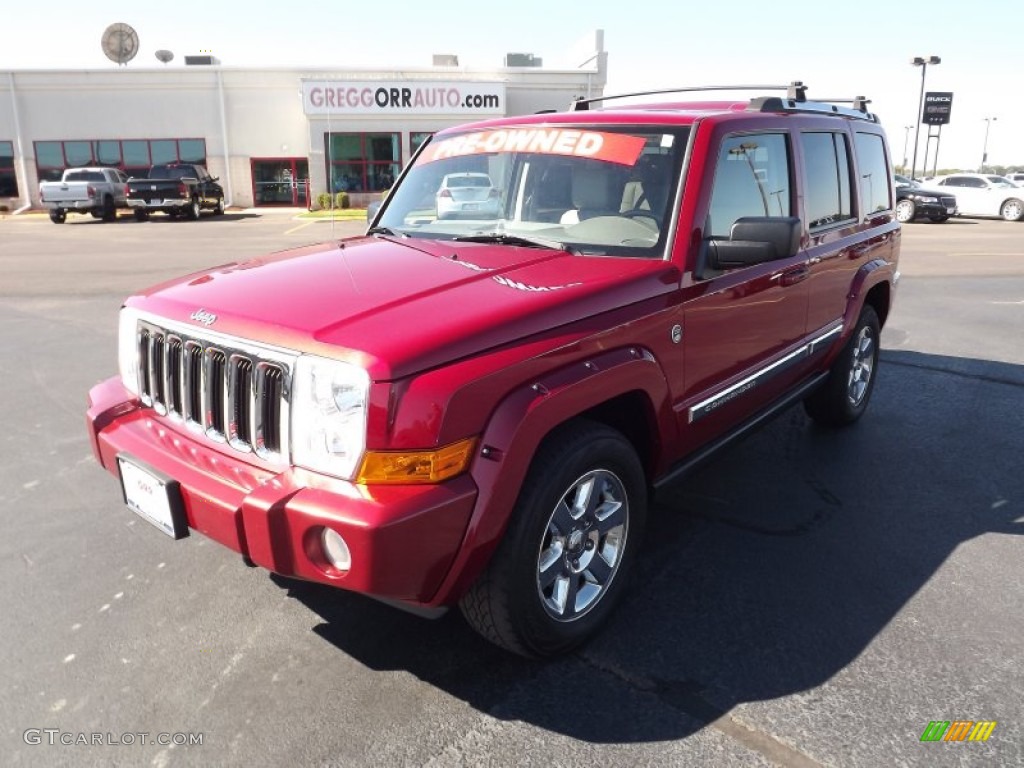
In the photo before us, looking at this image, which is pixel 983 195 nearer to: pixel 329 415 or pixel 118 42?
pixel 329 415

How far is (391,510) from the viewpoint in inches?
87.4

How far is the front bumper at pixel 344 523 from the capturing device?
2.22 metres

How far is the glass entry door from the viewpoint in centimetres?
3481

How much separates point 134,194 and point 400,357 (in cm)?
2760

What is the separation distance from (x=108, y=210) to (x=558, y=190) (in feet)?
91.9

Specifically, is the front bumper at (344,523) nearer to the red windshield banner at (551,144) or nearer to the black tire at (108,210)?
the red windshield banner at (551,144)

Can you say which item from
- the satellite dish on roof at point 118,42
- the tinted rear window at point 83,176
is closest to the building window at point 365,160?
the tinted rear window at point 83,176

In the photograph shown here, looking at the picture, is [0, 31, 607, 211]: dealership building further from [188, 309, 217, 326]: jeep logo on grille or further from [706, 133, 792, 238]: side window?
[188, 309, 217, 326]: jeep logo on grille

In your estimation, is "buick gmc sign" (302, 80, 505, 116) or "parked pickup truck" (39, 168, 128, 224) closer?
"parked pickup truck" (39, 168, 128, 224)

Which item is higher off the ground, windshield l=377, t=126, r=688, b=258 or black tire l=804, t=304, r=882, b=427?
windshield l=377, t=126, r=688, b=258

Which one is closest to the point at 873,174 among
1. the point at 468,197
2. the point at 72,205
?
the point at 468,197

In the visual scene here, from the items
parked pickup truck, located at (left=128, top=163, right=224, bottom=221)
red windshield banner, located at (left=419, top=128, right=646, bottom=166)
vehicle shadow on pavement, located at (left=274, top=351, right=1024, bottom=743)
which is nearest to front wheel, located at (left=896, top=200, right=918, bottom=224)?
vehicle shadow on pavement, located at (left=274, top=351, right=1024, bottom=743)

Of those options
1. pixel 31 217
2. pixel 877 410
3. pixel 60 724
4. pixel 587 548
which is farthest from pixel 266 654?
pixel 31 217

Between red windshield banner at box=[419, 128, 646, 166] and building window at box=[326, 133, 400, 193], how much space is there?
30.8 meters
